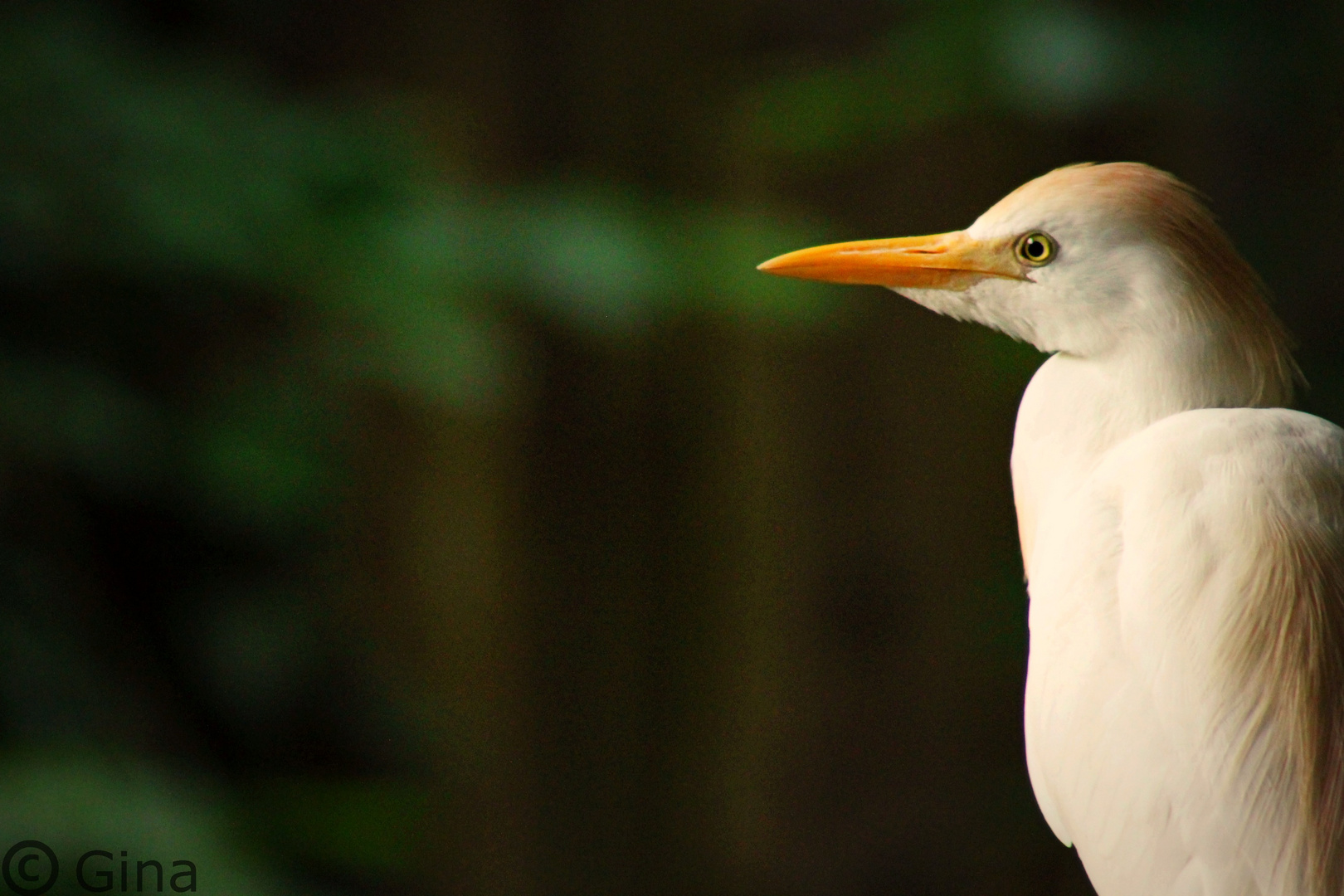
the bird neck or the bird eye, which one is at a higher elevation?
the bird eye

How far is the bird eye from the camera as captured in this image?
1.46ft

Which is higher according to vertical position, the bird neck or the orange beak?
the orange beak

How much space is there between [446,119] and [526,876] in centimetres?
65

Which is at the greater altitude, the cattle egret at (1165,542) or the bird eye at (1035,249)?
the bird eye at (1035,249)

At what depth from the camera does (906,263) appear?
47 cm

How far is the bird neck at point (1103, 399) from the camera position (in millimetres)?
425

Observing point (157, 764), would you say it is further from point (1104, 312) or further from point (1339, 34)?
point (1339, 34)

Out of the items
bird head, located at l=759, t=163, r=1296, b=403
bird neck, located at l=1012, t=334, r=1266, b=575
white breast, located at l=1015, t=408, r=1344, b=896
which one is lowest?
white breast, located at l=1015, t=408, r=1344, b=896

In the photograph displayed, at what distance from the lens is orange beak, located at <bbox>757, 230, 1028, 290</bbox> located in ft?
1.50

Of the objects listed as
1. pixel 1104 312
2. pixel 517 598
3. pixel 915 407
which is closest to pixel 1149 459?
pixel 1104 312

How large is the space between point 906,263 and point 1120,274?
8cm

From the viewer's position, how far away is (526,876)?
3.43ft

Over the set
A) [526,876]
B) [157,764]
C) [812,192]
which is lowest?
[526,876]

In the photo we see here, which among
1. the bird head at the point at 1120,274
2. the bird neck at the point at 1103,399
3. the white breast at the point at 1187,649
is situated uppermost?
the bird head at the point at 1120,274
